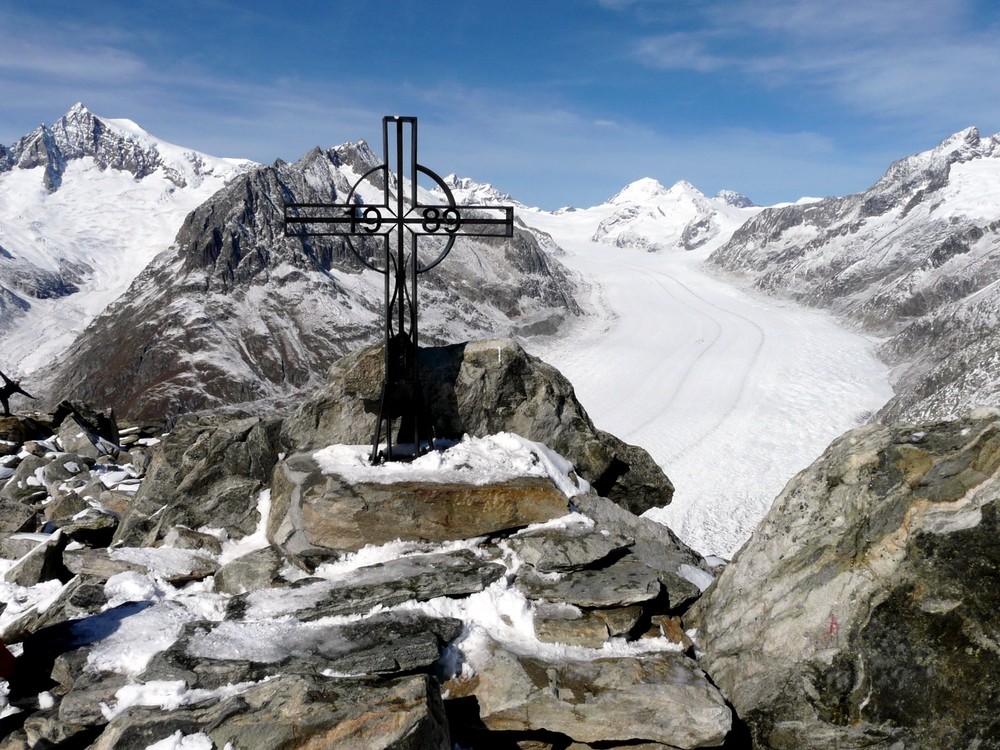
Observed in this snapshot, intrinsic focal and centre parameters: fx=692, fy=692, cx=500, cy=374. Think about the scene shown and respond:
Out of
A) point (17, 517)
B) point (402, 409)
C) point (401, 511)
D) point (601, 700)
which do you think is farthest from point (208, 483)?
point (601, 700)

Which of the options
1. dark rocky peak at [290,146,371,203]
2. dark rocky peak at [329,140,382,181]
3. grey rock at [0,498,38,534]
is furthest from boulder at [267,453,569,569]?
dark rocky peak at [329,140,382,181]

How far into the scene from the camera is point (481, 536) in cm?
858

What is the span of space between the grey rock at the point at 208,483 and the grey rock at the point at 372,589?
2.16 metres

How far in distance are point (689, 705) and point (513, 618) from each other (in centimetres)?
193

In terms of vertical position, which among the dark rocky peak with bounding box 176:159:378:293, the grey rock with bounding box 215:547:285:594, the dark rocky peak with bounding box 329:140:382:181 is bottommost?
the grey rock with bounding box 215:547:285:594

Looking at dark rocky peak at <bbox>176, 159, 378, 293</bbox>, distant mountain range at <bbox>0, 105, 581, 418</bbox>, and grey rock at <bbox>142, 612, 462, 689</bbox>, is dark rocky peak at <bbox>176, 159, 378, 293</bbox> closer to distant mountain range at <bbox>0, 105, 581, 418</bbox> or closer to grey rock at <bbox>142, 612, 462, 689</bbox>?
distant mountain range at <bbox>0, 105, 581, 418</bbox>

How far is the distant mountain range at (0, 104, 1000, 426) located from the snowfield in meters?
4.86

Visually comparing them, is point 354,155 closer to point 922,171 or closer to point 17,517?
point 922,171

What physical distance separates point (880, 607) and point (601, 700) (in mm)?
2485

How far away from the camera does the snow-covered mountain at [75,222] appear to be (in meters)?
117

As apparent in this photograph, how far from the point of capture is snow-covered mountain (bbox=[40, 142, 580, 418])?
2724 inches

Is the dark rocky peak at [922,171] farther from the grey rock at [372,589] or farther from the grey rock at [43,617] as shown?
the grey rock at [43,617]

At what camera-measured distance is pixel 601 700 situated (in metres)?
6.04

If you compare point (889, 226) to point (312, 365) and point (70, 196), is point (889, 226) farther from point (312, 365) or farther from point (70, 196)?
point (70, 196)
